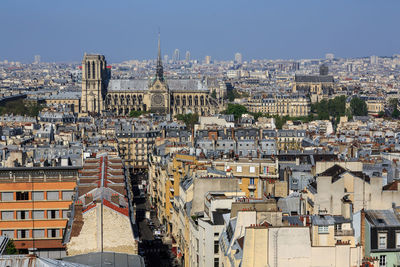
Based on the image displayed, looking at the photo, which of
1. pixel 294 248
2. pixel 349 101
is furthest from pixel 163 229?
pixel 349 101

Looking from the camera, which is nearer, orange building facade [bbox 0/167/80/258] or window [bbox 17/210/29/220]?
orange building facade [bbox 0/167/80/258]

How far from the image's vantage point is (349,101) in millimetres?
170625

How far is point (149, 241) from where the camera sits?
169 ft

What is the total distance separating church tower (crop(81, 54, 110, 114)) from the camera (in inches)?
7175

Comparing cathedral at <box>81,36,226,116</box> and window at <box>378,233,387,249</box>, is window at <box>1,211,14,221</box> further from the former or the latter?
cathedral at <box>81,36,226,116</box>

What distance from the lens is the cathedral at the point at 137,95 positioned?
182 metres

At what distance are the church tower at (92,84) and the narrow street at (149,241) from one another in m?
110

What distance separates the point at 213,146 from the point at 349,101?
353 feet

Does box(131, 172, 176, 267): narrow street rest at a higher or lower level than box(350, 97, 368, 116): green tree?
lower

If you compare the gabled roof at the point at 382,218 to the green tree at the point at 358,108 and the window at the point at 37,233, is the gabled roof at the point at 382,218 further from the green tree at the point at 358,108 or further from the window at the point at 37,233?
the green tree at the point at 358,108

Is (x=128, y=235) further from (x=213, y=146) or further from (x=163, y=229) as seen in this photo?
(x=213, y=146)

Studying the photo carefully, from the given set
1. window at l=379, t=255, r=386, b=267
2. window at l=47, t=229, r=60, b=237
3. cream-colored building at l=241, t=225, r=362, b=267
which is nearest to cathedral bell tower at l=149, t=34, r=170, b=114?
window at l=47, t=229, r=60, b=237

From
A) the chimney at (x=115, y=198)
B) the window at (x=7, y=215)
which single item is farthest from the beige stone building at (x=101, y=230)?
the window at (x=7, y=215)

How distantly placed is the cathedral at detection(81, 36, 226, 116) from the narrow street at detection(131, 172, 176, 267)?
10760 centimetres
